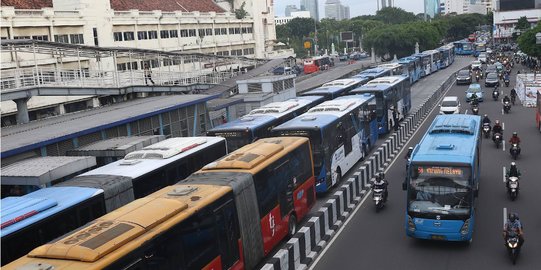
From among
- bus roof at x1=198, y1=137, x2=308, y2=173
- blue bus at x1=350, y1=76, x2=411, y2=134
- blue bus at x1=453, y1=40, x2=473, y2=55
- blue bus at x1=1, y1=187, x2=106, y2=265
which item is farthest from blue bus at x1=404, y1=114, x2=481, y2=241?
blue bus at x1=453, y1=40, x2=473, y2=55

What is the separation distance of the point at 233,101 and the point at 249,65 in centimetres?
3516

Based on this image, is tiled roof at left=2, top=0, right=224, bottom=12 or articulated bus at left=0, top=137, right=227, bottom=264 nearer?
articulated bus at left=0, top=137, right=227, bottom=264

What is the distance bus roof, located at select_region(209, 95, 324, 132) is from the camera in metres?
20.5

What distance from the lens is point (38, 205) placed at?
1033cm

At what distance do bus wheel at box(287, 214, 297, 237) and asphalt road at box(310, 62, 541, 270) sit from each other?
1156mm

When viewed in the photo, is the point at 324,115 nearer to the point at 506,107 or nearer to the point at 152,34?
the point at 506,107

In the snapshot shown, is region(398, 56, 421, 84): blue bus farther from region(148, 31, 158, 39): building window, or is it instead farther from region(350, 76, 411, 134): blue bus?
region(148, 31, 158, 39): building window

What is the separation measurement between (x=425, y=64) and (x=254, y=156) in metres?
56.8

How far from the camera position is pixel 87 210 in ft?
37.7

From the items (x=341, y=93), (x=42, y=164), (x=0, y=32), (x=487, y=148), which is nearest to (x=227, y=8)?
(x=0, y=32)

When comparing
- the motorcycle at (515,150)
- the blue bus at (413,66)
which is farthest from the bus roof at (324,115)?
the blue bus at (413,66)

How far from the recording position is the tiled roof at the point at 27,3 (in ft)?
147

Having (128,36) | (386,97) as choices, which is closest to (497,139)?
(386,97)

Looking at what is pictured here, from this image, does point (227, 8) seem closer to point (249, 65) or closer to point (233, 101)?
point (249, 65)
